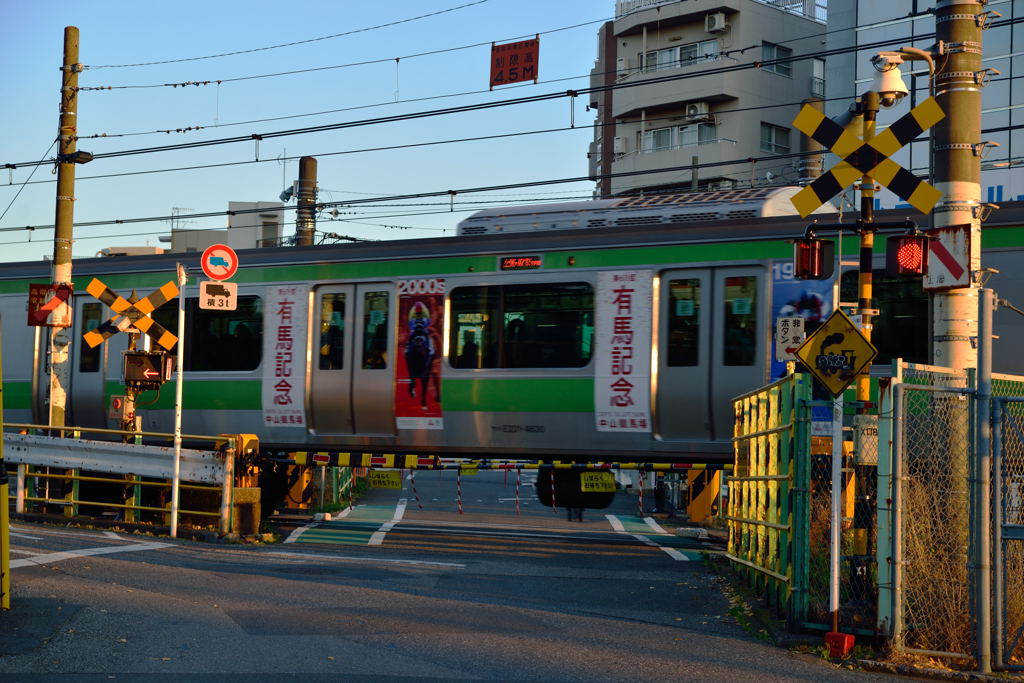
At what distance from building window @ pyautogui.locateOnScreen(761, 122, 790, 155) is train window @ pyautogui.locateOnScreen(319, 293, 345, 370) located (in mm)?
34267

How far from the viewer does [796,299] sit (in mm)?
13719

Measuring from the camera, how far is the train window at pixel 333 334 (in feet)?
53.0

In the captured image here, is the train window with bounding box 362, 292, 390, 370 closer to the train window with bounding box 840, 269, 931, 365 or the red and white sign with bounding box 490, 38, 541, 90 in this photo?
the train window with bounding box 840, 269, 931, 365

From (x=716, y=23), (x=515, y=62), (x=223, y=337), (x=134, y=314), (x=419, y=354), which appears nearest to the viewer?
(x=419, y=354)

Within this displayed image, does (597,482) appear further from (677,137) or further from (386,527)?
(677,137)

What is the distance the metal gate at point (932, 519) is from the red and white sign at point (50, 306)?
13092 mm

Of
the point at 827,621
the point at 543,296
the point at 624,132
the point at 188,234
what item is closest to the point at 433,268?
the point at 543,296

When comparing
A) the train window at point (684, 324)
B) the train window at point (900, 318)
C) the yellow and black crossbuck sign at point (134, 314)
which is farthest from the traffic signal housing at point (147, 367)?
the train window at point (900, 318)

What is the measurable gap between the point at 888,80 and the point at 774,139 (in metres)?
38.4

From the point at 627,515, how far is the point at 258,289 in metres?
11.1

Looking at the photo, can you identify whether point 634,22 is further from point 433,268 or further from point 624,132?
point 433,268

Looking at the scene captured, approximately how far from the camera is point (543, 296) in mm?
15141

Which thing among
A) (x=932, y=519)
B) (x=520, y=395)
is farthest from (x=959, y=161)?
(x=520, y=395)

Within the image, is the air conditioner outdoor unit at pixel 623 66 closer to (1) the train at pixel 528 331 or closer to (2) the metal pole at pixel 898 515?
(1) the train at pixel 528 331
